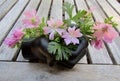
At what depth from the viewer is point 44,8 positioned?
6.87 feet

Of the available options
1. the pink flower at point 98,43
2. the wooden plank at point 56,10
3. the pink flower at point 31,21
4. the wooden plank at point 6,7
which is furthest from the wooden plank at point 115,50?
the wooden plank at point 6,7

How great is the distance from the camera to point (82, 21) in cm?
108

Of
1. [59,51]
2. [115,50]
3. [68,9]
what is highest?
[68,9]

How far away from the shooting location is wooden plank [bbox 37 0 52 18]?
1.88 m

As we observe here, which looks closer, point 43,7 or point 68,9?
point 68,9

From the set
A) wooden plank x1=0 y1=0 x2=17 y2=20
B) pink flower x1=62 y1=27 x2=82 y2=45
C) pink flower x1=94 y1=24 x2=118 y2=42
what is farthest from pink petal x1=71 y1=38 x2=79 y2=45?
wooden plank x1=0 y1=0 x2=17 y2=20

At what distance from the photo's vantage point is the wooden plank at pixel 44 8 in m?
1.88

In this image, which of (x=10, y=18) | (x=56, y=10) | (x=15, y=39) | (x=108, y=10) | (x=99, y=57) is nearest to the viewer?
(x=15, y=39)

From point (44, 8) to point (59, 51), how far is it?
119 cm

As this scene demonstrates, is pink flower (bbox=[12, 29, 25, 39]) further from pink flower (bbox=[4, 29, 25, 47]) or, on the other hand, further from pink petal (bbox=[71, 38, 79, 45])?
pink petal (bbox=[71, 38, 79, 45])

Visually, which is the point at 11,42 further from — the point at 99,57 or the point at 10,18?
the point at 10,18

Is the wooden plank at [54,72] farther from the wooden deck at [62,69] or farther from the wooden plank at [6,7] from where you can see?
the wooden plank at [6,7]

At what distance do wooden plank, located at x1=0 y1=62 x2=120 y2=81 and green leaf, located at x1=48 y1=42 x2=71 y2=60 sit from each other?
0.08 meters

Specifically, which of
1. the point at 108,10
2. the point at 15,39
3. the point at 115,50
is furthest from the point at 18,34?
the point at 108,10
